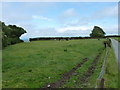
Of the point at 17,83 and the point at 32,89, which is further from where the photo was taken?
the point at 17,83

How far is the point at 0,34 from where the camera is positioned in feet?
96.8

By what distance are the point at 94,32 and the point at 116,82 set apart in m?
107

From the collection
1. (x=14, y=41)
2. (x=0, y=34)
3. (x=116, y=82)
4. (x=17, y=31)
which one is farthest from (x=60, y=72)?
(x=17, y=31)

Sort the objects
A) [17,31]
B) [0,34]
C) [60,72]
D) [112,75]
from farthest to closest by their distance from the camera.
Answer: [17,31]
[0,34]
[60,72]
[112,75]

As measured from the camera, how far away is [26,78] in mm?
12312

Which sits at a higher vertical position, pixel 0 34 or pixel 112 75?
pixel 0 34

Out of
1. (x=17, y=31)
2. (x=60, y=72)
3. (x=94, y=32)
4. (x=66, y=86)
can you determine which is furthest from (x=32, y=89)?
(x=94, y=32)

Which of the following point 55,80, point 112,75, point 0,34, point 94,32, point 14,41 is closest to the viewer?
point 112,75

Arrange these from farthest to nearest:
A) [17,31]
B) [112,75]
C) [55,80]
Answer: [17,31] < [55,80] < [112,75]

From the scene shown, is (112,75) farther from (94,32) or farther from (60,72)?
(94,32)

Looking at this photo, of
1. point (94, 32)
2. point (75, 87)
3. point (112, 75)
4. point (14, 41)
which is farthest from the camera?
point (94, 32)

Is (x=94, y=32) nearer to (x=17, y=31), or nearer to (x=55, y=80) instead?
(x=17, y=31)

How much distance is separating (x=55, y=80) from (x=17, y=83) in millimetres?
2509

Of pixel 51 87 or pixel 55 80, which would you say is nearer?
pixel 51 87
